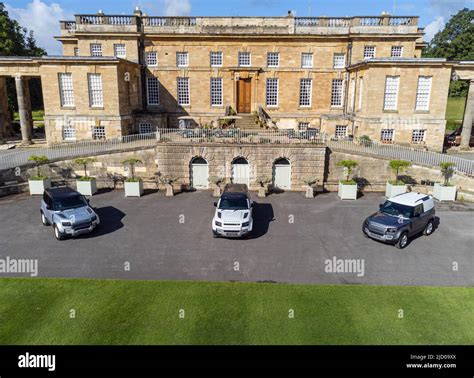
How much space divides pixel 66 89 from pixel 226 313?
2772 cm

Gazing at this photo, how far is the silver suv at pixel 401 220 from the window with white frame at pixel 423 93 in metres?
16.1

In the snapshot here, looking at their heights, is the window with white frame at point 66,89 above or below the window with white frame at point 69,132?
above

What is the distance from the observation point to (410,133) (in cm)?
3153

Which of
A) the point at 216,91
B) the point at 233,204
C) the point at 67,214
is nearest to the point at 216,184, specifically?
the point at 233,204

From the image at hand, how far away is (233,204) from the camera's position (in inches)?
726

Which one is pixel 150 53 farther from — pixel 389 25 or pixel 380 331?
pixel 380 331

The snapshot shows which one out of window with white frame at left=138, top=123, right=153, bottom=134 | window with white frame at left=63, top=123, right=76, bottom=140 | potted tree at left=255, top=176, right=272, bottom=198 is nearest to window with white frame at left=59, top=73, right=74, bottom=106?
window with white frame at left=63, top=123, right=76, bottom=140

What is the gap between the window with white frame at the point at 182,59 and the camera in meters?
35.8

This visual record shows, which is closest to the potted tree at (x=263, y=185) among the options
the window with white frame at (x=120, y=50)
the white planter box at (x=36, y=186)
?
the white planter box at (x=36, y=186)

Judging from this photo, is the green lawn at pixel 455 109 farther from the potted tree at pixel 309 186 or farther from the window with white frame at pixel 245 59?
the potted tree at pixel 309 186
